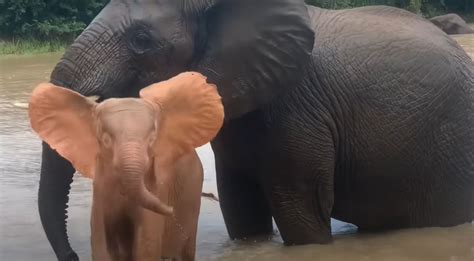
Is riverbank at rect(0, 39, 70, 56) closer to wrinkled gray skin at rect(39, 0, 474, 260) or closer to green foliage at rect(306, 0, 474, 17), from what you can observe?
green foliage at rect(306, 0, 474, 17)

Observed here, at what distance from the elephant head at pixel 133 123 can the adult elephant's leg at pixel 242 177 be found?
1206mm

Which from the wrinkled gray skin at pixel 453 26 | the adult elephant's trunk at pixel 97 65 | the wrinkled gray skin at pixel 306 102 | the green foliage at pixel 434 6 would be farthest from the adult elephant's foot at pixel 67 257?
the green foliage at pixel 434 6

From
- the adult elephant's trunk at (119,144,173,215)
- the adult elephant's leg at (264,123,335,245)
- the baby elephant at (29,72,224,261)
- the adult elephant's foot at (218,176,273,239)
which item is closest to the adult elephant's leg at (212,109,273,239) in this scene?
the adult elephant's foot at (218,176,273,239)

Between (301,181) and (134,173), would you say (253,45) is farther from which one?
(134,173)

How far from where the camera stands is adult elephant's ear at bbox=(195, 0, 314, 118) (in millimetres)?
4547

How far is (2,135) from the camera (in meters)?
9.59

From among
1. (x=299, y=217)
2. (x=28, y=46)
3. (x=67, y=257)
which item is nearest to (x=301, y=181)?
(x=299, y=217)

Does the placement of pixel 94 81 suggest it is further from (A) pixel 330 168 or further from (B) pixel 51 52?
(B) pixel 51 52

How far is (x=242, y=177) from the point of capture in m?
5.19

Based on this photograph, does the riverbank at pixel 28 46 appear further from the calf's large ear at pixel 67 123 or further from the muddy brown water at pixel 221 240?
the calf's large ear at pixel 67 123

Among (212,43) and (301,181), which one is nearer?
(212,43)

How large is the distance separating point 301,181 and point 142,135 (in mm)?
1796

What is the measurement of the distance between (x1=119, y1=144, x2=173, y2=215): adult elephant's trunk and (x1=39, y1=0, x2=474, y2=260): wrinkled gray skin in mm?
1140

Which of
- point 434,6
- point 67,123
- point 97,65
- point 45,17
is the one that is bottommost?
point 434,6
